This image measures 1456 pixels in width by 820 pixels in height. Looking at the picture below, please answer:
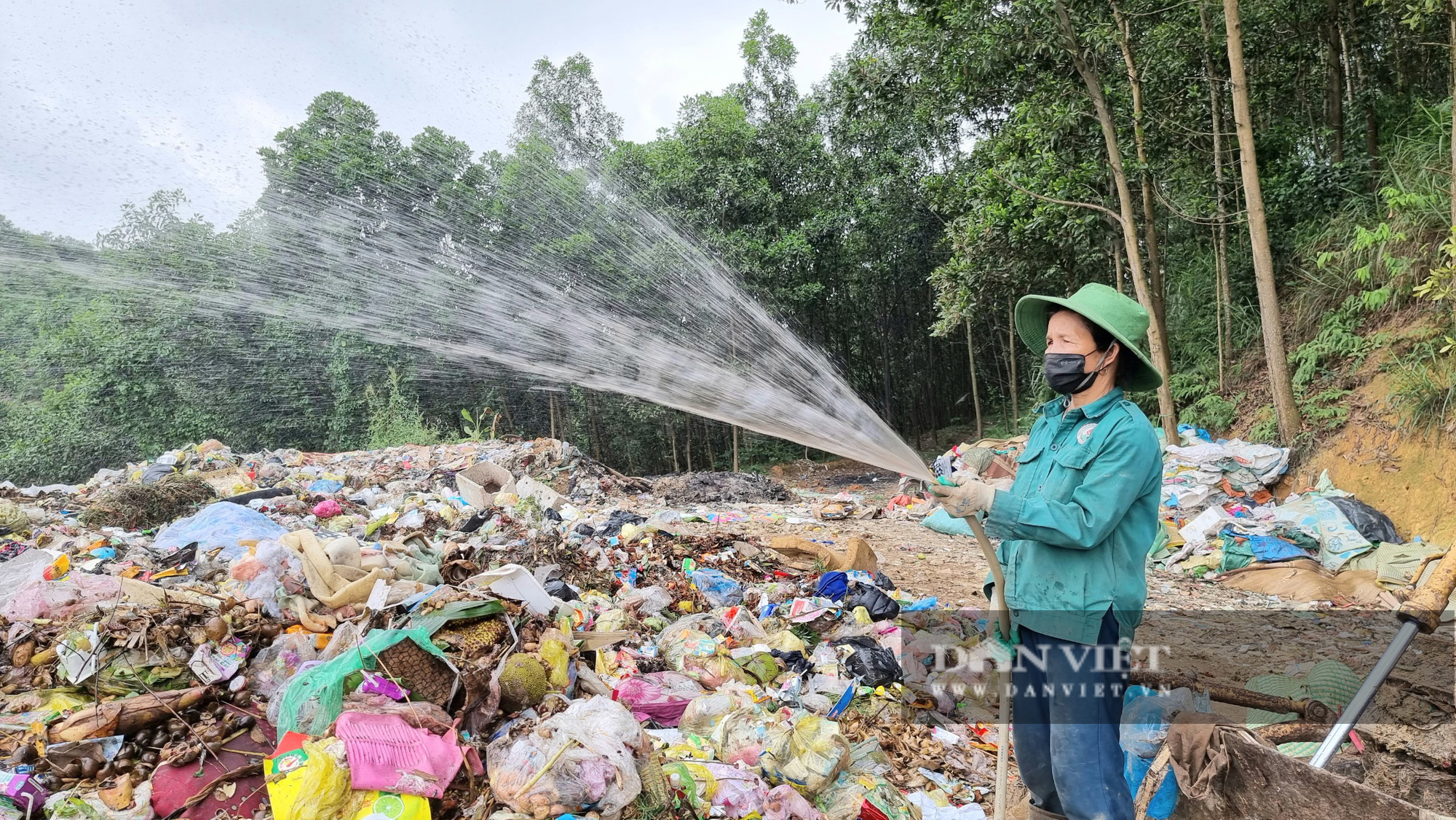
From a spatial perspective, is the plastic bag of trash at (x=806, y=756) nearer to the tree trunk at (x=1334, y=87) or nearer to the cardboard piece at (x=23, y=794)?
the cardboard piece at (x=23, y=794)

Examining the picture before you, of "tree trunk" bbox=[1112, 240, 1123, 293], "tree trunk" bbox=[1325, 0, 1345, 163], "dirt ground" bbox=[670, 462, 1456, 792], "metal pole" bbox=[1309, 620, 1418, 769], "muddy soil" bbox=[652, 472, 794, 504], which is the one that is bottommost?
"muddy soil" bbox=[652, 472, 794, 504]

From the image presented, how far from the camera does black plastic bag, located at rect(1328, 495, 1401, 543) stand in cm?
580

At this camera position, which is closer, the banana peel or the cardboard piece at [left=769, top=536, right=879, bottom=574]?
the banana peel

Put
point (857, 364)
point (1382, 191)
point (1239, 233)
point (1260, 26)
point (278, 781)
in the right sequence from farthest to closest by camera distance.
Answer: point (857, 364) → point (1239, 233) → point (1260, 26) → point (1382, 191) → point (278, 781)

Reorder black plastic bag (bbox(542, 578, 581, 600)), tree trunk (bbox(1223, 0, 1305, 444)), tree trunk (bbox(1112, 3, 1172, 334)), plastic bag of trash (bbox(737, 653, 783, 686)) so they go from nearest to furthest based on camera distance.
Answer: plastic bag of trash (bbox(737, 653, 783, 686)) < black plastic bag (bbox(542, 578, 581, 600)) < tree trunk (bbox(1223, 0, 1305, 444)) < tree trunk (bbox(1112, 3, 1172, 334))

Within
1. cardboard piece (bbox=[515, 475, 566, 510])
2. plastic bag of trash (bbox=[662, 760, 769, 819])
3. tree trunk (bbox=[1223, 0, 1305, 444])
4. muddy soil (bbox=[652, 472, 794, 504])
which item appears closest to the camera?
plastic bag of trash (bbox=[662, 760, 769, 819])

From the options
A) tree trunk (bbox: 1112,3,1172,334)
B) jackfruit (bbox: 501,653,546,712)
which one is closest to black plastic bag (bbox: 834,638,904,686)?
jackfruit (bbox: 501,653,546,712)

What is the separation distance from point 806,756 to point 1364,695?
5.54 feet

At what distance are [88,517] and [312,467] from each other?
404 centimetres

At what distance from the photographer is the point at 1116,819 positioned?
177cm

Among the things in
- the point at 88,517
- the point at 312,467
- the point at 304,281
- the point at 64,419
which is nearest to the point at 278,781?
the point at 88,517

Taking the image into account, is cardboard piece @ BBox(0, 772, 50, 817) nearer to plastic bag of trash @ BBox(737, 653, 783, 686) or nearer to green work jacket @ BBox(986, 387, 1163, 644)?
plastic bag of trash @ BBox(737, 653, 783, 686)

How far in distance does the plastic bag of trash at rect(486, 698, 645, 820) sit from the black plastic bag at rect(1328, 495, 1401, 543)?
6273 mm

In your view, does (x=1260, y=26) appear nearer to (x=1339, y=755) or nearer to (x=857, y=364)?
(x=1339, y=755)
